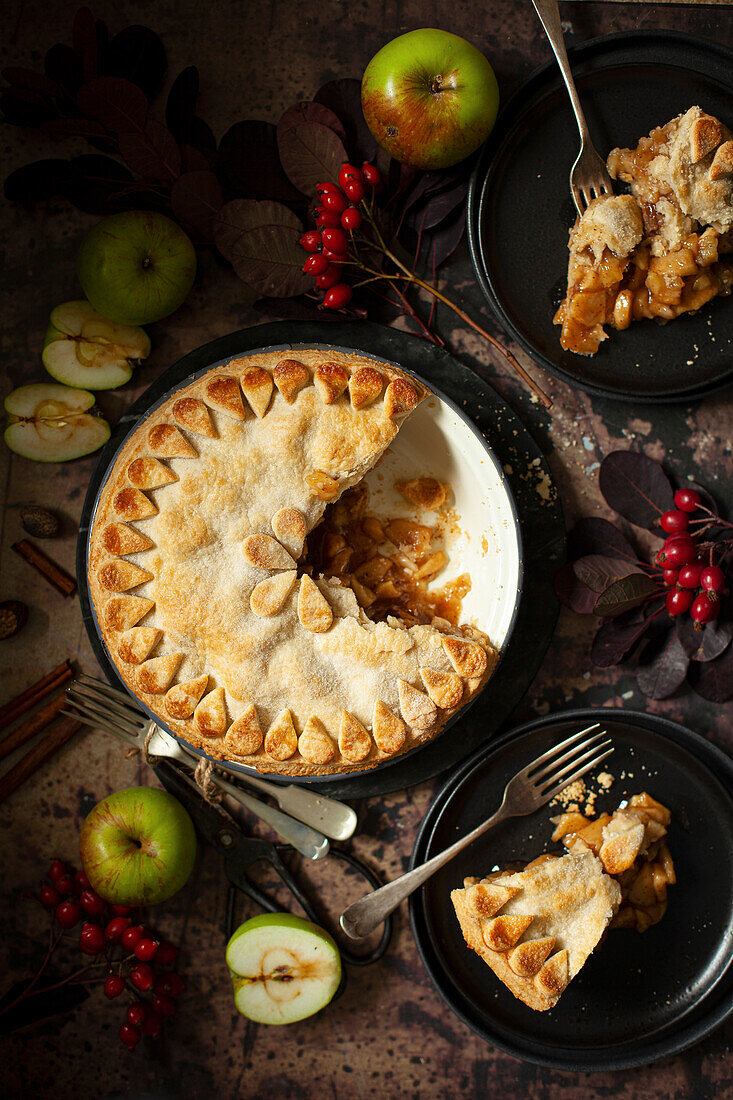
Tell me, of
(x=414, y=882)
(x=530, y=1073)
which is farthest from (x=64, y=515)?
(x=530, y=1073)

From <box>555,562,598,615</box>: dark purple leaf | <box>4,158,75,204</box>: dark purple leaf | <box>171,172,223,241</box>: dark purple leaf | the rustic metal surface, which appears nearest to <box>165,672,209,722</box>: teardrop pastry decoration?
the rustic metal surface

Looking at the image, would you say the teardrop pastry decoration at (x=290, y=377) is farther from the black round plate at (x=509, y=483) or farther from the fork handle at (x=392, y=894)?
the fork handle at (x=392, y=894)

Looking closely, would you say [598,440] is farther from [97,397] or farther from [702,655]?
[97,397]

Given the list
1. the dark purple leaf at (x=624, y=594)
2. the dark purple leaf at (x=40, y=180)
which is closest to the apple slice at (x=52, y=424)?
the dark purple leaf at (x=40, y=180)

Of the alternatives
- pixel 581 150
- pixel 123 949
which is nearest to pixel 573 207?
pixel 581 150

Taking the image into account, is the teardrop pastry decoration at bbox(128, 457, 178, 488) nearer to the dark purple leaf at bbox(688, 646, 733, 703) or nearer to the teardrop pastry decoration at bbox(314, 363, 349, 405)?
the teardrop pastry decoration at bbox(314, 363, 349, 405)

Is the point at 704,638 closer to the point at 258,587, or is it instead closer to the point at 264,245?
the point at 258,587

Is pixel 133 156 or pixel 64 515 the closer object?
pixel 133 156
